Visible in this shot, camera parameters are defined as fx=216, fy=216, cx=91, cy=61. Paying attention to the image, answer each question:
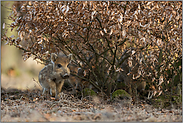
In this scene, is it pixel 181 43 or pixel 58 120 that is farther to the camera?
pixel 181 43

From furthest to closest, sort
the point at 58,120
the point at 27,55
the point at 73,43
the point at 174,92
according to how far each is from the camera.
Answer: the point at 73,43
the point at 174,92
the point at 27,55
the point at 58,120

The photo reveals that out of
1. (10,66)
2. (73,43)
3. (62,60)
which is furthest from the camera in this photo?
(10,66)

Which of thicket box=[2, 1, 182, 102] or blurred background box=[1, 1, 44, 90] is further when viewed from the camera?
blurred background box=[1, 1, 44, 90]

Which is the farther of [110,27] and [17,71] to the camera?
[17,71]

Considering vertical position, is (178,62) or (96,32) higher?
(96,32)

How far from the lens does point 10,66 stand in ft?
33.3

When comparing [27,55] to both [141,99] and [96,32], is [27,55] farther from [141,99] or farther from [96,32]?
[141,99]

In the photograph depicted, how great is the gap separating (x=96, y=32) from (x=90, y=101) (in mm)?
2258

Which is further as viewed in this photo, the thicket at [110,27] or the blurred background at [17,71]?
the blurred background at [17,71]

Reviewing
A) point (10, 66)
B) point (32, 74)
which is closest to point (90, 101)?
point (32, 74)

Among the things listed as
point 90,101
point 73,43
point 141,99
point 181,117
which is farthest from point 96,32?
point 181,117

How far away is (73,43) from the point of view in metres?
7.35

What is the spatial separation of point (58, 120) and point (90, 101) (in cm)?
226

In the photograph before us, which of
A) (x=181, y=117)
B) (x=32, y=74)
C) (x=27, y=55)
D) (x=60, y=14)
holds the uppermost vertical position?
(x=60, y=14)
